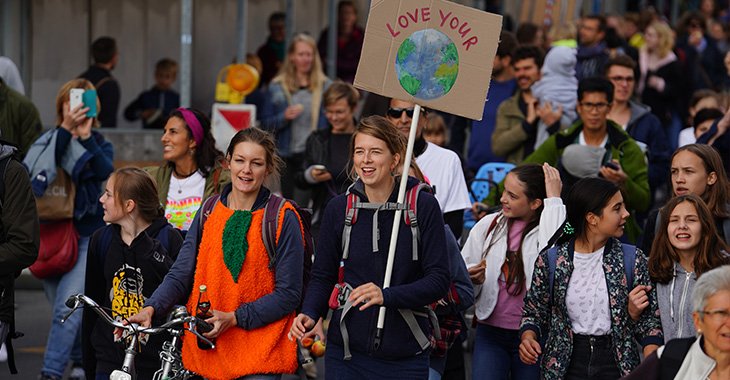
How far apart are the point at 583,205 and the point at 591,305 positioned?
555mm

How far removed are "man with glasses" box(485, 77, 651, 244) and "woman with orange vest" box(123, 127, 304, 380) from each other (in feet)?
9.36

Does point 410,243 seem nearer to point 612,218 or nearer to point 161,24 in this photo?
point 612,218

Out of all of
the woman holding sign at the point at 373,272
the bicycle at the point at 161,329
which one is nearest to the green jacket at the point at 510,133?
the woman holding sign at the point at 373,272

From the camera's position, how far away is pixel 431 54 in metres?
5.31

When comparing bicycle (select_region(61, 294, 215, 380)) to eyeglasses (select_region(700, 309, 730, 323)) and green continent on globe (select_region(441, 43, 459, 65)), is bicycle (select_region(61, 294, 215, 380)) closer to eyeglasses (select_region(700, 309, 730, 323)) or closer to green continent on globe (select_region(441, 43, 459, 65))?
green continent on globe (select_region(441, 43, 459, 65))

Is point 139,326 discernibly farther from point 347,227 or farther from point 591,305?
point 591,305

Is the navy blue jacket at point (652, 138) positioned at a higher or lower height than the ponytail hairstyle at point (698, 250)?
higher

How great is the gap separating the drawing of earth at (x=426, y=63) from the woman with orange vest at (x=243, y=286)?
92 cm

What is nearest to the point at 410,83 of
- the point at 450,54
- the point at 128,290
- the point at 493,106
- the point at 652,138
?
the point at 450,54

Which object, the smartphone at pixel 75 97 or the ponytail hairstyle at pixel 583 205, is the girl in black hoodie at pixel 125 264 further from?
the ponytail hairstyle at pixel 583 205

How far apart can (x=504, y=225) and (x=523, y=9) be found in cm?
1248

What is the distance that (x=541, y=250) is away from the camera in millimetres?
5609

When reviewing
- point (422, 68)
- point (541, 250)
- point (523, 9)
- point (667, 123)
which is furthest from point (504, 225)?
point (523, 9)

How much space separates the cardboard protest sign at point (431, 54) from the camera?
17.3 ft
